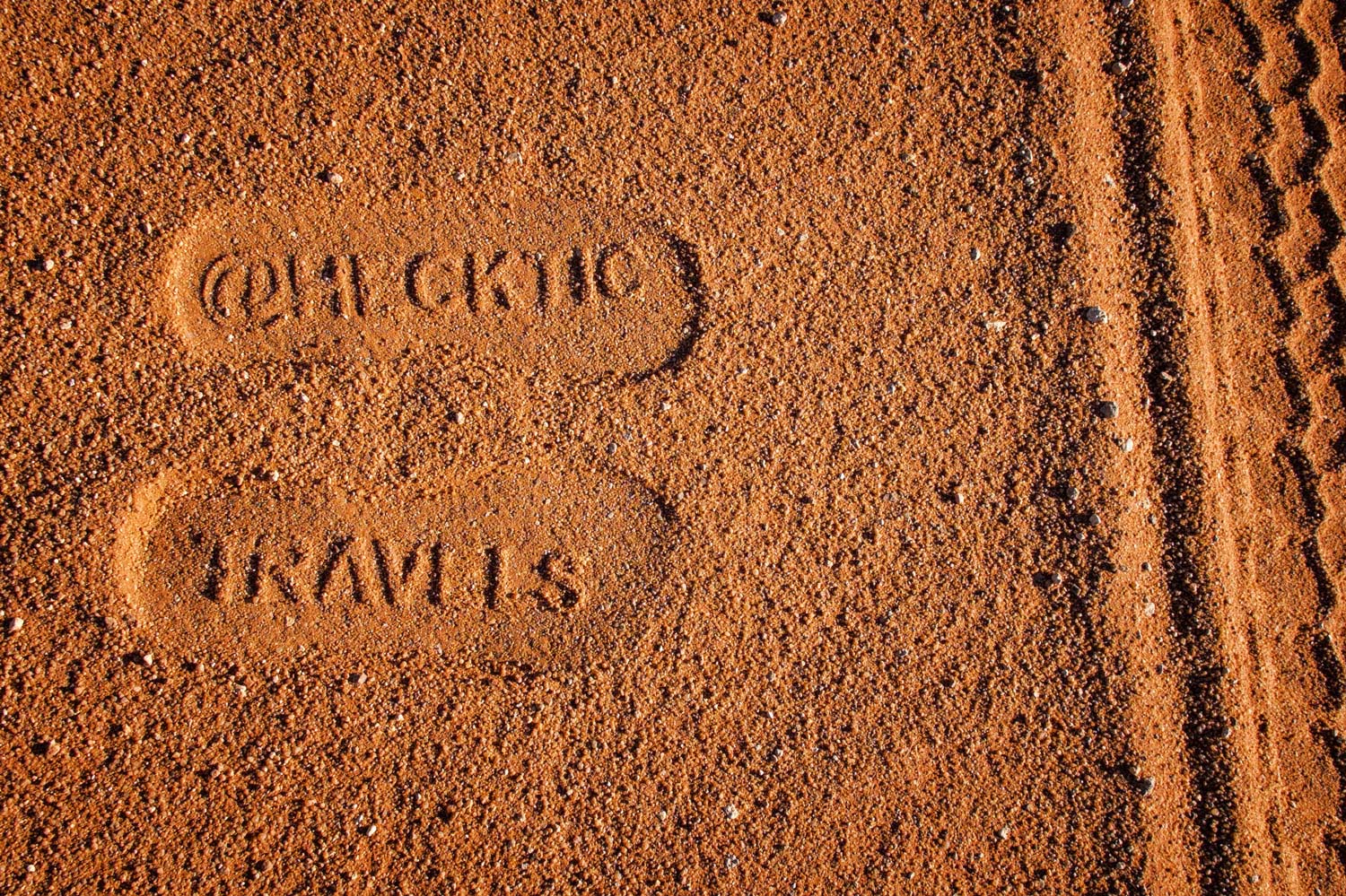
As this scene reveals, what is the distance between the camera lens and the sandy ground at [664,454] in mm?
1739

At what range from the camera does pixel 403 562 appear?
182cm

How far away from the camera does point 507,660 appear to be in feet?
5.91

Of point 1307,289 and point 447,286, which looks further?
point 1307,289

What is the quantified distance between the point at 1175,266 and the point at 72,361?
8.95ft

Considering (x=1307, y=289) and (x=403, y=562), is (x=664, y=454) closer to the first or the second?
(x=403, y=562)

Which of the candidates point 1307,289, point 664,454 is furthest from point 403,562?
point 1307,289

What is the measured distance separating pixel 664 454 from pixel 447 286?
0.68 meters

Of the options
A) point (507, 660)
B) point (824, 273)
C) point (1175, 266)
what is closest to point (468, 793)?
point (507, 660)

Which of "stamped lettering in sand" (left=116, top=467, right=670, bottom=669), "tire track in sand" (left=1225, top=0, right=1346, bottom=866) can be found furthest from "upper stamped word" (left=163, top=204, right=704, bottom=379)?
"tire track in sand" (left=1225, top=0, right=1346, bottom=866)

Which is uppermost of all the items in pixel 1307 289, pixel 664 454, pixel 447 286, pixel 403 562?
pixel 447 286

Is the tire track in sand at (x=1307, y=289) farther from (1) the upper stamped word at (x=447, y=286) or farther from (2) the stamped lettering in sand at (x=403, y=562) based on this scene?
(2) the stamped lettering in sand at (x=403, y=562)

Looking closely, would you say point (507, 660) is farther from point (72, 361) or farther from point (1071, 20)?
point (1071, 20)

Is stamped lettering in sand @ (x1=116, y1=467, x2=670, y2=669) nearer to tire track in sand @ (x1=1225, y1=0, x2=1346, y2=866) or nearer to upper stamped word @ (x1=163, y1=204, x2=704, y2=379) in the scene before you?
upper stamped word @ (x1=163, y1=204, x2=704, y2=379)

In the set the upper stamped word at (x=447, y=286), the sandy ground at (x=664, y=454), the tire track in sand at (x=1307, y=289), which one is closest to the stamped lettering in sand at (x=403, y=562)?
the sandy ground at (x=664, y=454)
